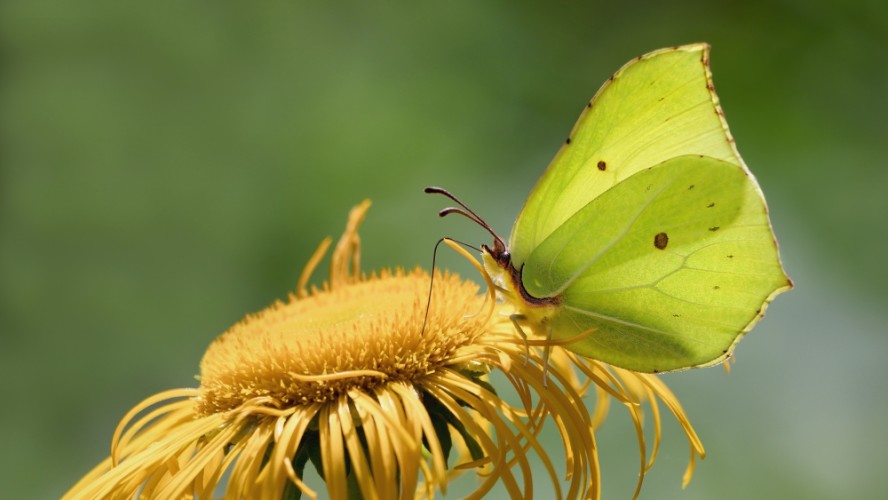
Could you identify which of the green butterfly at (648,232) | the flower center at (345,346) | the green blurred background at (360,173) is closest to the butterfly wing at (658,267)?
the green butterfly at (648,232)

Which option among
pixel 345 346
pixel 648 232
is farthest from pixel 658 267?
pixel 345 346

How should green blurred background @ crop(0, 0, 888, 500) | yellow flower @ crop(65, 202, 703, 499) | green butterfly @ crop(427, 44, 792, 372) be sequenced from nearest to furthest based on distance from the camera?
yellow flower @ crop(65, 202, 703, 499), green butterfly @ crop(427, 44, 792, 372), green blurred background @ crop(0, 0, 888, 500)

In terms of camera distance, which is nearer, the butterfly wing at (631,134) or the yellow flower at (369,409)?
the yellow flower at (369,409)

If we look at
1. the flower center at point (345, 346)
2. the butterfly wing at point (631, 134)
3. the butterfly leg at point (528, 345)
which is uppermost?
the butterfly wing at point (631, 134)

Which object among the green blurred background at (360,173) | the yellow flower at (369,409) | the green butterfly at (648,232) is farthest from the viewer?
the green blurred background at (360,173)

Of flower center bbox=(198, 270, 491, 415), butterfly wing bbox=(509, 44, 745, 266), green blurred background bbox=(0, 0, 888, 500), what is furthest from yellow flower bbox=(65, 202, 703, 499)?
green blurred background bbox=(0, 0, 888, 500)

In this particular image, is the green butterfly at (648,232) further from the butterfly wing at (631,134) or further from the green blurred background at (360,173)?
the green blurred background at (360,173)

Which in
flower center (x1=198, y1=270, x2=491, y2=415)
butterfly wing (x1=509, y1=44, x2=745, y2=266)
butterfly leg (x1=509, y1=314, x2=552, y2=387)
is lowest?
butterfly leg (x1=509, y1=314, x2=552, y2=387)

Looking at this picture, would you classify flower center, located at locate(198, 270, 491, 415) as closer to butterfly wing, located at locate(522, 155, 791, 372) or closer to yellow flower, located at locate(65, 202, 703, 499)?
yellow flower, located at locate(65, 202, 703, 499)

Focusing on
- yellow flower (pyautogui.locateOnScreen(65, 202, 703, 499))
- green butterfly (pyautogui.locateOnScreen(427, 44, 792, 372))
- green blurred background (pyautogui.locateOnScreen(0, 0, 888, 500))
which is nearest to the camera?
yellow flower (pyautogui.locateOnScreen(65, 202, 703, 499))
